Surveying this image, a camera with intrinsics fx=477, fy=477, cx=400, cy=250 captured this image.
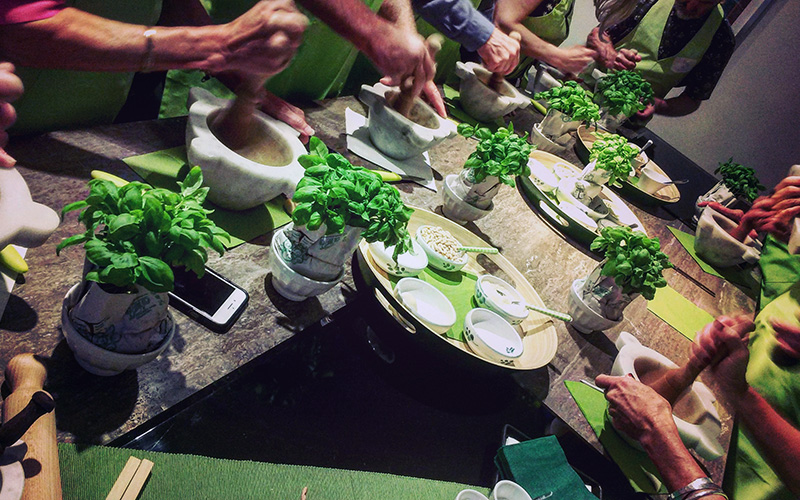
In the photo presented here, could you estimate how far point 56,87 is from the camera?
4.44 ft

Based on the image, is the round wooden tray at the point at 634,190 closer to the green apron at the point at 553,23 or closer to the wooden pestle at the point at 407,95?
the green apron at the point at 553,23

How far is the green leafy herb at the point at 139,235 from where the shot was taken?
2.40 feet

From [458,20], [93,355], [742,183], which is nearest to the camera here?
[93,355]

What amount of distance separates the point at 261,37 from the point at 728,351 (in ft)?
5.37

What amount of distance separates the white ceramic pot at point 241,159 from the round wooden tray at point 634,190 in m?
2.29

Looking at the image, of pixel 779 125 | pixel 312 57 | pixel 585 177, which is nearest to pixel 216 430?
pixel 312 57

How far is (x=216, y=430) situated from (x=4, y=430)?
53cm

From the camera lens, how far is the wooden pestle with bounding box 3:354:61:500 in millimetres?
670

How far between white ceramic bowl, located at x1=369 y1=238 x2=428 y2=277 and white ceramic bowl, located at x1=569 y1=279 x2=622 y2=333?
652 millimetres

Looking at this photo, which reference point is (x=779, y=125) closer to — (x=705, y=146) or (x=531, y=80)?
(x=705, y=146)

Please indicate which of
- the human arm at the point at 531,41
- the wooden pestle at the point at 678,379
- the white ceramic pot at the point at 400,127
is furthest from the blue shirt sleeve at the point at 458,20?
the wooden pestle at the point at 678,379

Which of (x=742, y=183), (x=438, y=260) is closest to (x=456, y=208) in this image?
Answer: (x=438, y=260)

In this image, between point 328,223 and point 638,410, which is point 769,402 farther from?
point 328,223

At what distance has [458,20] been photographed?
2553 millimetres
